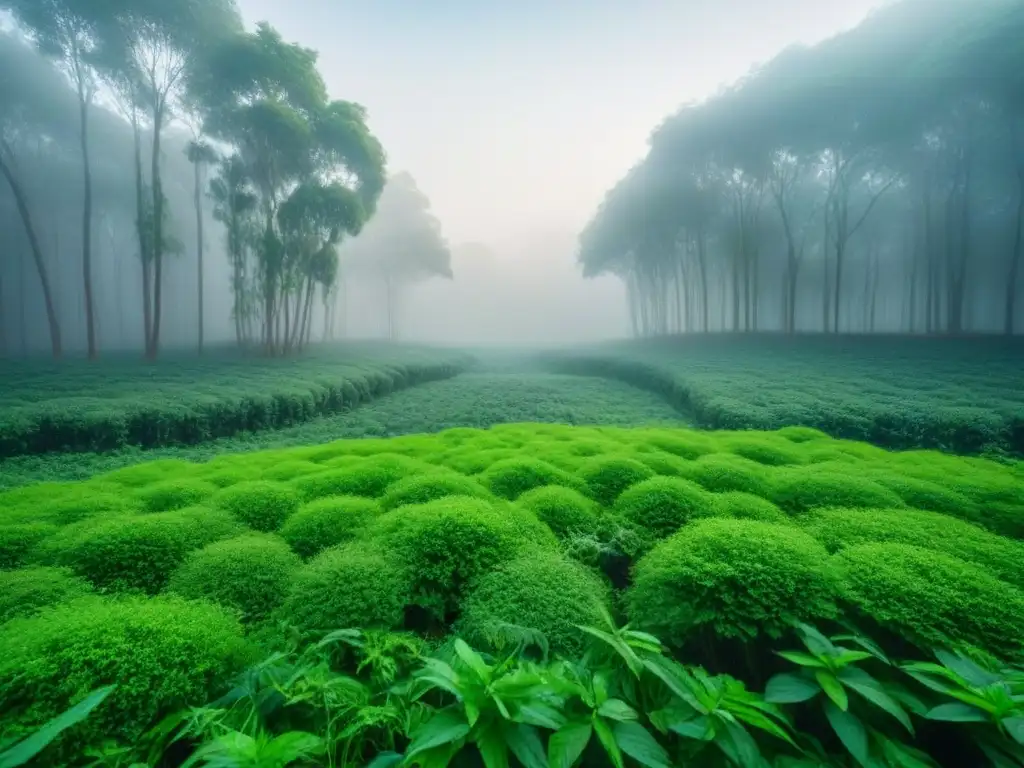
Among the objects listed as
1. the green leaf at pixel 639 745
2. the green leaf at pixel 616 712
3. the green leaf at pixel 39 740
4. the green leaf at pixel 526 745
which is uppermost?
the green leaf at pixel 39 740

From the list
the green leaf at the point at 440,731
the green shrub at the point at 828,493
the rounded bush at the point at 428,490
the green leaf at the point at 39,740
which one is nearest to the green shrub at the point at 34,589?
the green leaf at the point at 39,740

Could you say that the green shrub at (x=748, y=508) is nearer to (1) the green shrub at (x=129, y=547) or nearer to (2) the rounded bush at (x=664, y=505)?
(2) the rounded bush at (x=664, y=505)

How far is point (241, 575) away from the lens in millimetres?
2717

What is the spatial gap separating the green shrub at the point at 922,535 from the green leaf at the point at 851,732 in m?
1.48

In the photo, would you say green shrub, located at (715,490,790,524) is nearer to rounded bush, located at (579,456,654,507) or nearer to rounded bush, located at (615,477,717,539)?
rounded bush, located at (615,477,717,539)

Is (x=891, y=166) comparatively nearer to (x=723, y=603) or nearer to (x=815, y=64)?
(x=815, y=64)

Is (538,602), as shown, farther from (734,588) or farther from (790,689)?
(790,689)

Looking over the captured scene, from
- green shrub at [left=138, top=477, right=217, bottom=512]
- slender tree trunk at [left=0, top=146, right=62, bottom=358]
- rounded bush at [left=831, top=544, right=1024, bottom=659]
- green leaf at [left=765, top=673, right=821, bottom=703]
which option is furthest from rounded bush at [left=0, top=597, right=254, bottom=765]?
slender tree trunk at [left=0, top=146, right=62, bottom=358]

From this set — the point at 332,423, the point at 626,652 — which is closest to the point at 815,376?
the point at 332,423

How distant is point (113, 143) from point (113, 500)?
4427 centimetres

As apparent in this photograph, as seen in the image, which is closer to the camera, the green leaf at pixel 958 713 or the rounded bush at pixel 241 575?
the green leaf at pixel 958 713

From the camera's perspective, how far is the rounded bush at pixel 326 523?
10.6 ft

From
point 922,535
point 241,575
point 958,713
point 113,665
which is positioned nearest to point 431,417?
point 241,575

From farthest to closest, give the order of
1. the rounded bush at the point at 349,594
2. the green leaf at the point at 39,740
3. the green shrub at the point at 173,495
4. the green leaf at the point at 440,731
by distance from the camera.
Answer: the green shrub at the point at 173,495 < the rounded bush at the point at 349,594 < the green leaf at the point at 440,731 < the green leaf at the point at 39,740
